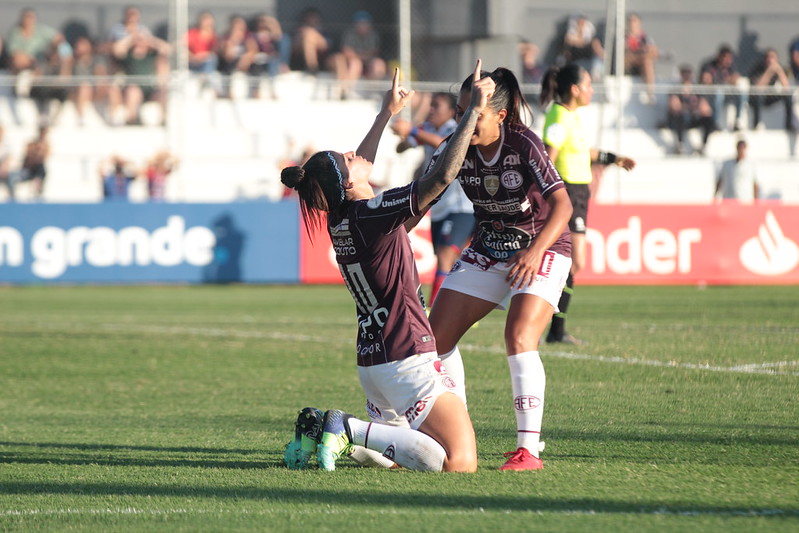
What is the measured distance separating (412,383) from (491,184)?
3.96 ft

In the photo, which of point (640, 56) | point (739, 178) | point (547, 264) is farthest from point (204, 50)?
point (547, 264)

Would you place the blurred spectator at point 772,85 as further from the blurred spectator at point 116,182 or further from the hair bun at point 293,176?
the hair bun at point 293,176

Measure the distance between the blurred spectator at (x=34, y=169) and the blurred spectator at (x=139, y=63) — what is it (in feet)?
5.99

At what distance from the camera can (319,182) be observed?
5.35m

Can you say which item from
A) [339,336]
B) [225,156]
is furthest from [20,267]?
[339,336]

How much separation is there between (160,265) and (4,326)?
6328 millimetres

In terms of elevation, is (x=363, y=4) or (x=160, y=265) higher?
(x=363, y=4)

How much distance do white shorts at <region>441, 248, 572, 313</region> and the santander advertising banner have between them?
12.5 m

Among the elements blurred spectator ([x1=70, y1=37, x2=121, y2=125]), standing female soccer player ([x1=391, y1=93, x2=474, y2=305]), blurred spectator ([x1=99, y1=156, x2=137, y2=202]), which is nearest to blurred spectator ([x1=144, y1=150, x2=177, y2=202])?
blurred spectator ([x1=99, y1=156, x2=137, y2=202])

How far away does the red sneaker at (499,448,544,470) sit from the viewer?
17.6ft

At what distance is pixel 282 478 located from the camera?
5305 millimetres

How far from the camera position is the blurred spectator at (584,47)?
23250mm

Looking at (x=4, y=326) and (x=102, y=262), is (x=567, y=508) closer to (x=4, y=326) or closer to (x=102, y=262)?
(x=4, y=326)

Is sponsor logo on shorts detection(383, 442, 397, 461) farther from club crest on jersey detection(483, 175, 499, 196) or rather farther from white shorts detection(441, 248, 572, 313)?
club crest on jersey detection(483, 175, 499, 196)
